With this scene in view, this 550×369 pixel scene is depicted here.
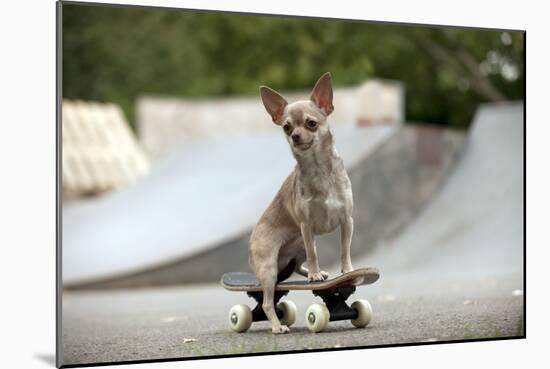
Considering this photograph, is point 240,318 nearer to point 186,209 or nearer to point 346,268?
point 346,268

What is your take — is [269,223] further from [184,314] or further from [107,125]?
[107,125]

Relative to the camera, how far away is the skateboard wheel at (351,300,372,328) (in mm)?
6031

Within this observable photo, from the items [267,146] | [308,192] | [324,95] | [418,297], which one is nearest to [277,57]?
[267,146]

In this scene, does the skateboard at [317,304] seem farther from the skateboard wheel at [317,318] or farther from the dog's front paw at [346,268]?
the dog's front paw at [346,268]

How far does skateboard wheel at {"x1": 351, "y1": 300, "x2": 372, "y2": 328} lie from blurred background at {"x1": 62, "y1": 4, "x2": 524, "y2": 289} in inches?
84.8

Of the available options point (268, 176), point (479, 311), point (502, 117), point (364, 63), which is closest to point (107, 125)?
point (364, 63)

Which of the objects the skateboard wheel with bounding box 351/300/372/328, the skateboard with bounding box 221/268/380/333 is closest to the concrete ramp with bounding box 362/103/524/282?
the skateboard wheel with bounding box 351/300/372/328

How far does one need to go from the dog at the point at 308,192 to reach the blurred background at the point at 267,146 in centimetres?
111

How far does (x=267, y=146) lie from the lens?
13.8 m

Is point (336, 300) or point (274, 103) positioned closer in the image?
point (274, 103)

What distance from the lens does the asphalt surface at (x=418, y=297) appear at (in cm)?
597

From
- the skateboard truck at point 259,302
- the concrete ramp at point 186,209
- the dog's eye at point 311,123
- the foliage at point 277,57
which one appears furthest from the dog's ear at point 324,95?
the foliage at point 277,57

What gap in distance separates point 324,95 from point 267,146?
8106 mm

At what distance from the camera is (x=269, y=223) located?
593 centimetres
